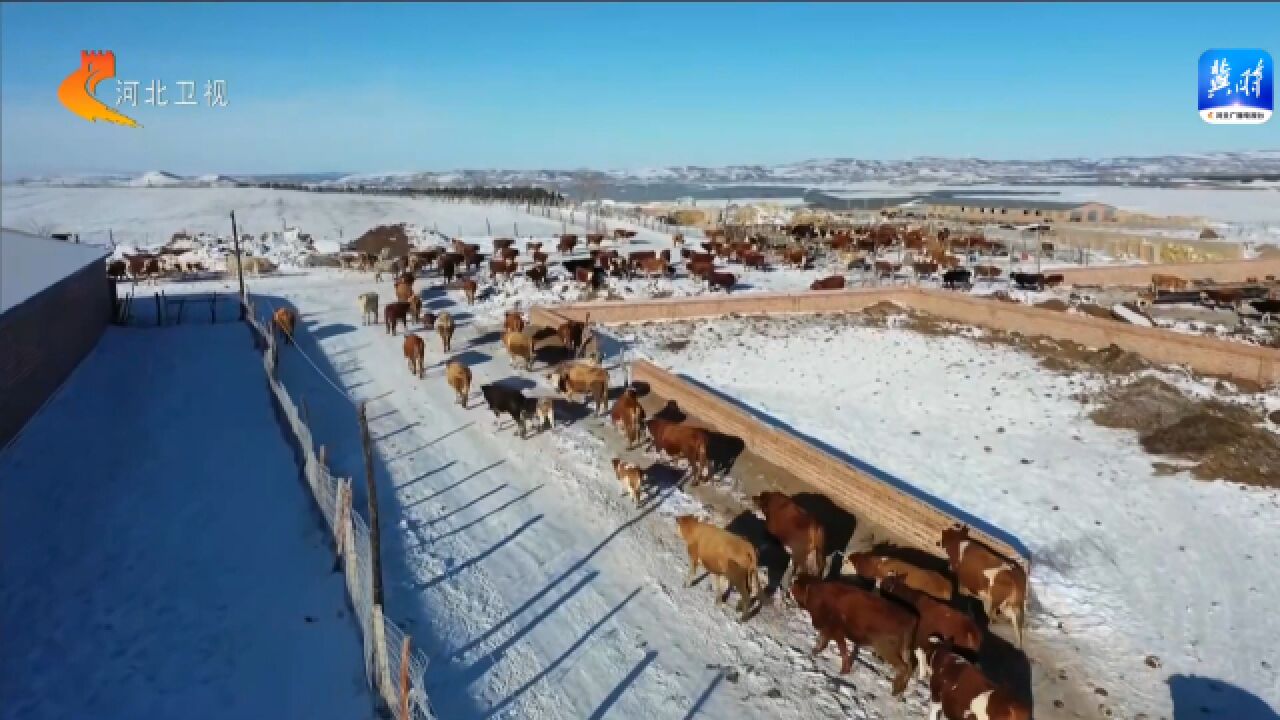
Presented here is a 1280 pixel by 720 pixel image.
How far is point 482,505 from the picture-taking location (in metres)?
11.7

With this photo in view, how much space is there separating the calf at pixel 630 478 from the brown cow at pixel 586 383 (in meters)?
3.41

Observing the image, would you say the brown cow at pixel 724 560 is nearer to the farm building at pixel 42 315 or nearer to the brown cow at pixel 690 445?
the brown cow at pixel 690 445

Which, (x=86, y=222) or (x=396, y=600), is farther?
(x=86, y=222)

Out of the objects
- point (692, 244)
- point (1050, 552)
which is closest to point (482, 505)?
point (1050, 552)

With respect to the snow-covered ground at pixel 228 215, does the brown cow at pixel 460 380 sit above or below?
below

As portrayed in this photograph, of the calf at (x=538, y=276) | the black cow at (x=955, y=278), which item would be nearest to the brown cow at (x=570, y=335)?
the calf at (x=538, y=276)

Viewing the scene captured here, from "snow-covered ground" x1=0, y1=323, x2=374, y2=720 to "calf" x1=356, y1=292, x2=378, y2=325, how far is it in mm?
7299

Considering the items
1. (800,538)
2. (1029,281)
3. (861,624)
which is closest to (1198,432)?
(800,538)

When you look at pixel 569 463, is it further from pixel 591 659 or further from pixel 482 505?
pixel 591 659

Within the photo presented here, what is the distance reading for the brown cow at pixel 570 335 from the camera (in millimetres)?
19359

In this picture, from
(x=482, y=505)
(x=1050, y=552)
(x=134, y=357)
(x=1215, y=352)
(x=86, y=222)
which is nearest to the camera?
(x=1050, y=552)

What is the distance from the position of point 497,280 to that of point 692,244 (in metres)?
13.6

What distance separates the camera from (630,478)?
11547mm

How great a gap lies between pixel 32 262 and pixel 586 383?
1393 cm
